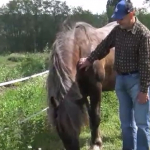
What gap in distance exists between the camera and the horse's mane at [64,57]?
4529 mm

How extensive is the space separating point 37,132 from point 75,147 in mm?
1833

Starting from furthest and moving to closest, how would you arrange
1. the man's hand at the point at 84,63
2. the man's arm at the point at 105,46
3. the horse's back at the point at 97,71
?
1. the horse's back at the point at 97,71
2. the man's hand at the point at 84,63
3. the man's arm at the point at 105,46

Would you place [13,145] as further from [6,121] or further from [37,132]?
[37,132]

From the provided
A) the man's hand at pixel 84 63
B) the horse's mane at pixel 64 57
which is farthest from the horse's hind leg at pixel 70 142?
the man's hand at pixel 84 63

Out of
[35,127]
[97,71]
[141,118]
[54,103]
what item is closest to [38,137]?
[35,127]

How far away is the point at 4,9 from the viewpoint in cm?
3719

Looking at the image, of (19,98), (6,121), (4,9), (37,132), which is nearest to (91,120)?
(37,132)

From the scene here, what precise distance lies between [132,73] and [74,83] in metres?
0.76

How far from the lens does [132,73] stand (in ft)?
13.9

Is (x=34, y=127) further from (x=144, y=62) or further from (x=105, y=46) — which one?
(x=144, y=62)

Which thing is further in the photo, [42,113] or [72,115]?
[42,113]

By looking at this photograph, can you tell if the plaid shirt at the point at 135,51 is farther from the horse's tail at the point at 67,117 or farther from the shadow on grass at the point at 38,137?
the shadow on grass at the point at 38,137

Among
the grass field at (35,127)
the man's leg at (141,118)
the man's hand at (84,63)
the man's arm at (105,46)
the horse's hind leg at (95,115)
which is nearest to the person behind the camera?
the man's leg at (141,118)

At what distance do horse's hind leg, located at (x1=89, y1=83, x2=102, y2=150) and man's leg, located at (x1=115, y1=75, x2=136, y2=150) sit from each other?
1212 millimetres
